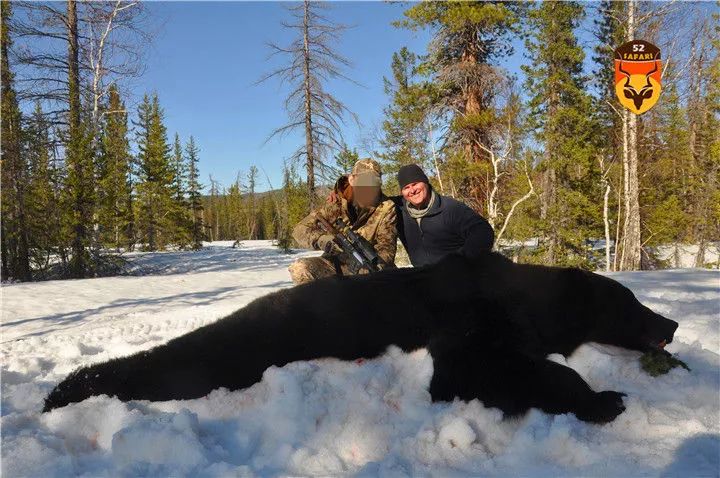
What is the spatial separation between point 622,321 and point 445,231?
5.71 ft

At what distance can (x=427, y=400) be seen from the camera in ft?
6.75

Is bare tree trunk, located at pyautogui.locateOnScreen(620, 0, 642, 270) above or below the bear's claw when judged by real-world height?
above

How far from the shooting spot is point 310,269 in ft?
15.7

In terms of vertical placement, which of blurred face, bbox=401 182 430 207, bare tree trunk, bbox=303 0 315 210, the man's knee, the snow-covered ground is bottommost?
the snow-covered ground

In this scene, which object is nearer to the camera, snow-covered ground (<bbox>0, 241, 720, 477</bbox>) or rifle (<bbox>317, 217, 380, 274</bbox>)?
snow-covered ground (<bbox>0, 241, 720, 477</bbox>)

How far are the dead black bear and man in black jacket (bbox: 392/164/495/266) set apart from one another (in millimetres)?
1233

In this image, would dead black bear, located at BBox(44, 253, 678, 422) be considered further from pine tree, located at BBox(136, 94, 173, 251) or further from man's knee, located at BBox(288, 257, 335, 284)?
pine tree, located at BBox(136, 94, 173, 251)

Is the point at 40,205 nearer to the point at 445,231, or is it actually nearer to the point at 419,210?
the point at 419,210

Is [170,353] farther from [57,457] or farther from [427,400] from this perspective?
[427,400]

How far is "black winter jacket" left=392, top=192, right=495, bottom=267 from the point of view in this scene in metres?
3.74

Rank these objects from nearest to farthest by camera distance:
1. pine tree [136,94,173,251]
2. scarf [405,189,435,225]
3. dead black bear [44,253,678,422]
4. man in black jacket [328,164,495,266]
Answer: dead black bear [44,253,678,422], man in black jacket [328,164,495,266], scarf [405,189,435,225], pine tree [136,94,173,251]

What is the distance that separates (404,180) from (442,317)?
1838 mm

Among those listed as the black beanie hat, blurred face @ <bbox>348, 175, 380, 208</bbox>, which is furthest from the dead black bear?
blurred face @ <bbox>348, 175, 380, 208</bbox>

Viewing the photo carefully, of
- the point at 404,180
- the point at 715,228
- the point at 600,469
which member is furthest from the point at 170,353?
the point at 715,228
